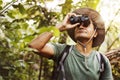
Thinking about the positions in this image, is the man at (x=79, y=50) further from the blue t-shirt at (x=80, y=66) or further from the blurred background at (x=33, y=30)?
the blurred background at (x=33, y=30)

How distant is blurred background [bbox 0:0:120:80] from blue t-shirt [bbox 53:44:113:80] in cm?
37

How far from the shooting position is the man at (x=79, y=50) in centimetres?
358

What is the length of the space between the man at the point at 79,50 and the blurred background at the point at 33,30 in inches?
6.9

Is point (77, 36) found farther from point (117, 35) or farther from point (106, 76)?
point (117, 35)

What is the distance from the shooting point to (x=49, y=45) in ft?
11.9

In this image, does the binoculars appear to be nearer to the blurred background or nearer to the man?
the man

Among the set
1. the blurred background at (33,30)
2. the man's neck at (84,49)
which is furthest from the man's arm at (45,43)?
the man's neck at (84,49)

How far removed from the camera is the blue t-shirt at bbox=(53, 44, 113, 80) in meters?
3.60

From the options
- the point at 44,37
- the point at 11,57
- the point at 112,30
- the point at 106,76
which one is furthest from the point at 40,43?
the point at 112,30

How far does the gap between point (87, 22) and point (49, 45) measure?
54 cm

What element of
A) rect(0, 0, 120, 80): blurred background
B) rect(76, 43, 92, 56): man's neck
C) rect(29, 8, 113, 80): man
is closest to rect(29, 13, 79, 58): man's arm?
rect(29, 8, 113, 80): man

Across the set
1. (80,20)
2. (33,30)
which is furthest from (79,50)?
(33,30)

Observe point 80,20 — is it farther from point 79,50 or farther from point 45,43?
point 45,43

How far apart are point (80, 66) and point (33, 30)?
3.76 feet
